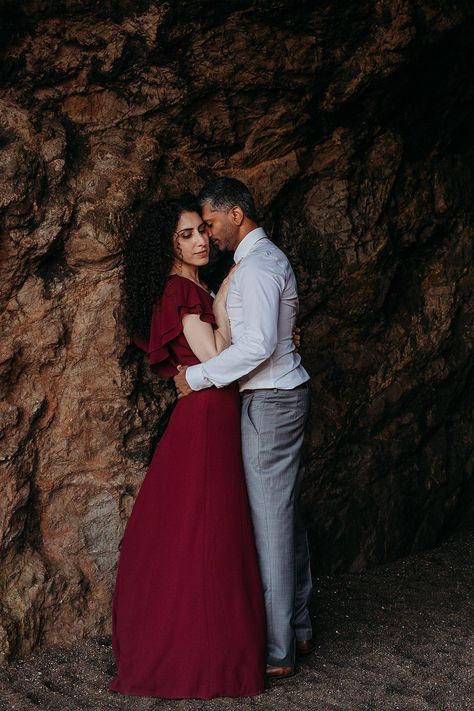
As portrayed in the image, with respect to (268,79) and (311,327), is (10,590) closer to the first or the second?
(311,327)

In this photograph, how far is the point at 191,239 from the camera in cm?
446

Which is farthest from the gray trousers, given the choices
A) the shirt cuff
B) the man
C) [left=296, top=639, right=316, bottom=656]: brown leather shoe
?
[left=296, top=639, right=316, bottom=656]: brown leather shoe

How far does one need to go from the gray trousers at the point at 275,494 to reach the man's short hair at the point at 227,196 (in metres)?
0.86

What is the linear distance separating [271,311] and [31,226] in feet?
4.10

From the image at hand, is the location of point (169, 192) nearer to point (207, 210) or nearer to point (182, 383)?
point (207, 210)

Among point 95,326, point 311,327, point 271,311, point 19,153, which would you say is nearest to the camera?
point 271,311

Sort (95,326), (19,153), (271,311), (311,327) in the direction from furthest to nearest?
(311,327) → (95,326) → (19,153) → (271,311)

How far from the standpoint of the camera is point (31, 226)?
4535 mm

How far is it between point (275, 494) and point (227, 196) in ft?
4.50

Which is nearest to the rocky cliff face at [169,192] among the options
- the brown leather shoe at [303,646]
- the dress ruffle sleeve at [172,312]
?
the dress ruffle sleeve at [172,312]

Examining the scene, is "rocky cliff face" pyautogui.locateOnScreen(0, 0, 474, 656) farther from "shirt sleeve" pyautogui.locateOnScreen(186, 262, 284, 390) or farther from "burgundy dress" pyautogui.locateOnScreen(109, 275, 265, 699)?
"shirt sleeve" pyautogui.locateOnScreen(186, 262, 284, 390)

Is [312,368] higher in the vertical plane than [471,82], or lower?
lower

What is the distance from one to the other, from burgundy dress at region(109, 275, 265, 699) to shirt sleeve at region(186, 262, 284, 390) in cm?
15

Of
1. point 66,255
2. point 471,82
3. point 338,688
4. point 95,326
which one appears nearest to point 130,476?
A: point 95,326
